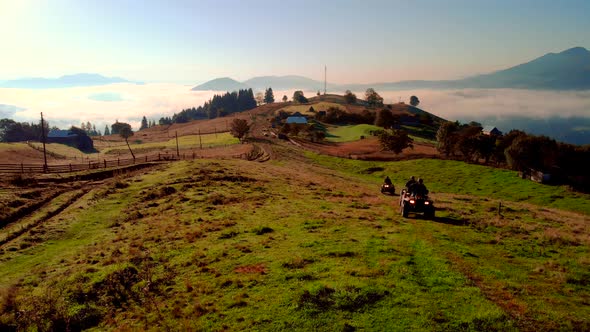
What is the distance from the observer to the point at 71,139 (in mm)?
146500

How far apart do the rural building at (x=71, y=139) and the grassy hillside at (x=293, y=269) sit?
408 feet

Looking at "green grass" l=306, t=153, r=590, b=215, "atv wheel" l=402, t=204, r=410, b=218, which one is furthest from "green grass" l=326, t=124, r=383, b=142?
"atv wheel" l=402, t=204, r=410, b=218

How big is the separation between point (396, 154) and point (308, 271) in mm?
83876

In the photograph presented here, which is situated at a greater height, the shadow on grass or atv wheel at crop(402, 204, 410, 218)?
atv wheel at crop(402, 204, 410, 218)

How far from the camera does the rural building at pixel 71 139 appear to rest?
14375cm

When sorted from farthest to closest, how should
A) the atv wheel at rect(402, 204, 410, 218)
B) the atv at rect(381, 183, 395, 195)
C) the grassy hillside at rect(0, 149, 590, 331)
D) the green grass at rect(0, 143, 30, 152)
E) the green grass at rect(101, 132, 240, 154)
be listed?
the green grass at rect(101, 132, 240, 154)
the green grass at rect(0, 143, 30, 152)
the atv at rect(381, 183, 395, 195)
the atv wheel at rect(402, 204, 410, 218)
the grassy hillside at rect(0, 149, 590, 331)

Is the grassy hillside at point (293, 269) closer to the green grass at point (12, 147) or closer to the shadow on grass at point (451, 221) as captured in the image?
the shadow on grass at point (451, 221)

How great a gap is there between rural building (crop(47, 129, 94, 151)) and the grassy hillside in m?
124

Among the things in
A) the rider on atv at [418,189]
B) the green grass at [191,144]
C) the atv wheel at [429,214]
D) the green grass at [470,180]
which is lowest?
the green grass at [470,180]

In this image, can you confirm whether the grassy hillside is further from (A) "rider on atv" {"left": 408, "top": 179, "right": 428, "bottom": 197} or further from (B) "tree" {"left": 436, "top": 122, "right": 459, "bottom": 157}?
(B) "tree" {"left": 436, "top": 122, "right": 459, "bottom": 157}

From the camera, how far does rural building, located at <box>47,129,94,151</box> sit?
144m

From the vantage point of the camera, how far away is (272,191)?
4238 cm

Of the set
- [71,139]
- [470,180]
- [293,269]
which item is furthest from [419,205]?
[71,139]

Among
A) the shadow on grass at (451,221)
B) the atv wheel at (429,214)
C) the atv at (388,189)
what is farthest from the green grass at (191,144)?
the shadow on grass at (451,221)
